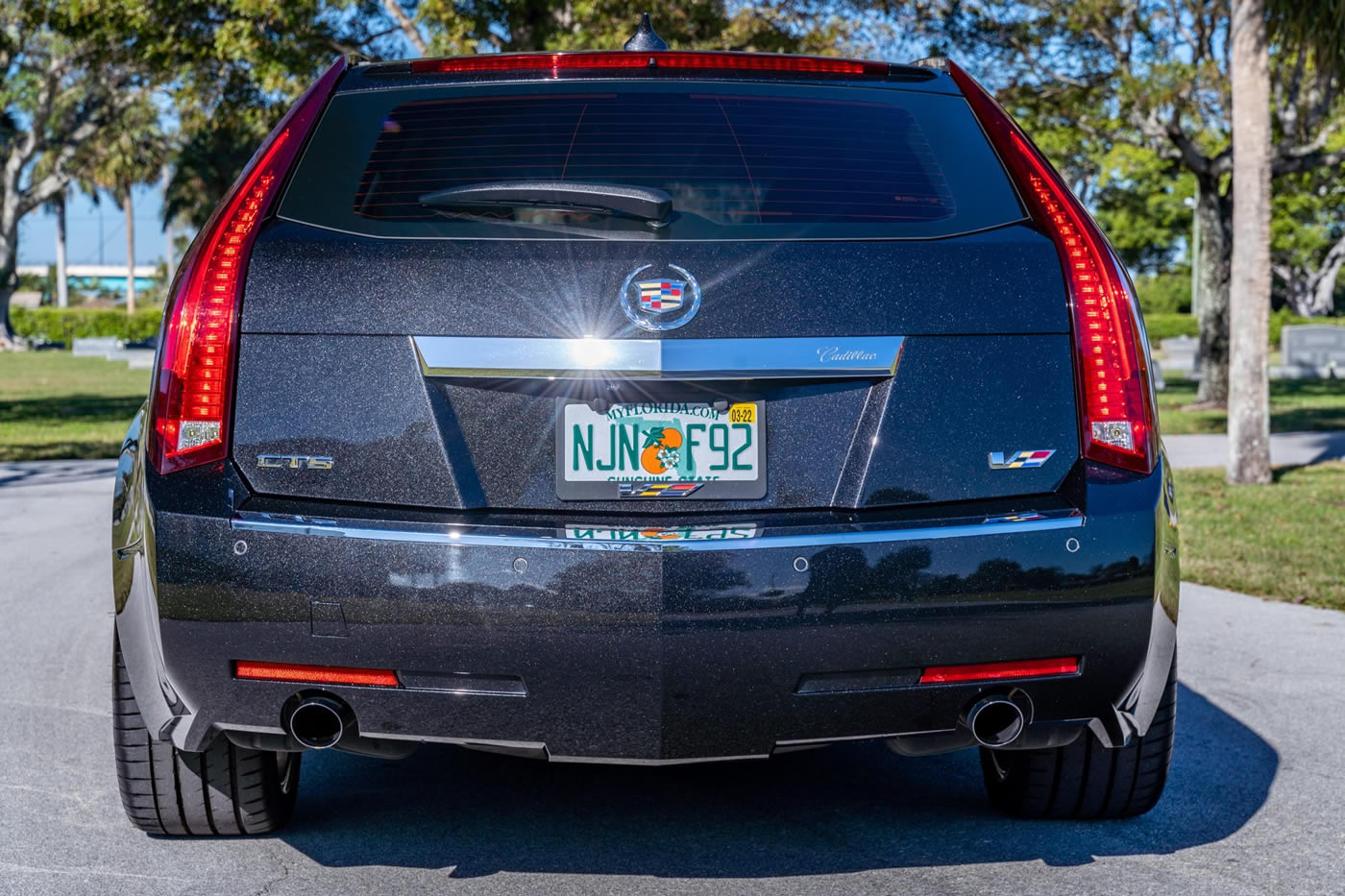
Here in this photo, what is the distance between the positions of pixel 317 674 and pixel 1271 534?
8.31 m

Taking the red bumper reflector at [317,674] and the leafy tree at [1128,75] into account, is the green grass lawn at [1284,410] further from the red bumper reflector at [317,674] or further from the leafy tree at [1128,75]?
the red bumper reflector at [317,674]

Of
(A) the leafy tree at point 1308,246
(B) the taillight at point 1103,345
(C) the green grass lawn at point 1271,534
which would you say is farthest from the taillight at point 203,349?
(A) the leafy tree at point 1308,246

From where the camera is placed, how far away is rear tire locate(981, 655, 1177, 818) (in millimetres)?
3672

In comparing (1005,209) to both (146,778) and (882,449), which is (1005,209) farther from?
(146,778)

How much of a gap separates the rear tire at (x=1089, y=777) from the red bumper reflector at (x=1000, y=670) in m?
0.57

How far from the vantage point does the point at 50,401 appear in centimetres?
2558

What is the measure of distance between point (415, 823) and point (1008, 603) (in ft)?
5.46

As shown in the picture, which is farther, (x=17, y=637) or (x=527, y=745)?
(x=17, y=637)

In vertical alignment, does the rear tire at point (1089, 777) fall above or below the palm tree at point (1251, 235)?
below

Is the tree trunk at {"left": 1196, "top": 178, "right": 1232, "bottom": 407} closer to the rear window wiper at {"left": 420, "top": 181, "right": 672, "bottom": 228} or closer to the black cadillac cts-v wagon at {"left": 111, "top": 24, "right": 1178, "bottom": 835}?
the black cadillac cts-v wagon at {"left": 111, "top": 24, "right": 1178, "bottom": 835}

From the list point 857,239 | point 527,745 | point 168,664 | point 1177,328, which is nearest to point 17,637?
point 168,664

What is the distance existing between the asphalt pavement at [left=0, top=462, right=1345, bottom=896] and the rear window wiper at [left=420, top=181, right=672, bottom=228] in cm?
145

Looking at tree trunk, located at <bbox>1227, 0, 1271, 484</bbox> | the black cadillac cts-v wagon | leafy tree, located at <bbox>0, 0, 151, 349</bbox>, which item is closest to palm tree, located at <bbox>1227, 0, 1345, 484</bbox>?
tree trunk, located at <bbox>1227, 0, 1271, 484</bbox>

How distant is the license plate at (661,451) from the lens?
3027 millimetres
